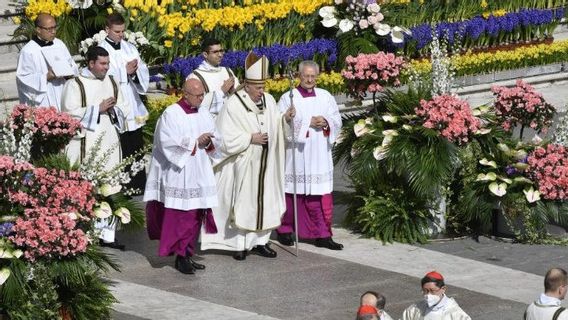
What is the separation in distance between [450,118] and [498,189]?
782mm

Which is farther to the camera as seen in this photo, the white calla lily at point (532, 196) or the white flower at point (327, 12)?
the white flower at point (327, 12)

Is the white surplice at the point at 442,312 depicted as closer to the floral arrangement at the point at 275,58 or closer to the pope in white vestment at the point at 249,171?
the pope in white vestment at the point at 249,171

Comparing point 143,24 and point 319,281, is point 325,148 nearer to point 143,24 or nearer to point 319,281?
point 319,281

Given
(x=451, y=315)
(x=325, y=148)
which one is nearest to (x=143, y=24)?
(x=325, y=148)

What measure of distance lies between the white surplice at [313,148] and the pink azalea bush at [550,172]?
1.82 meters

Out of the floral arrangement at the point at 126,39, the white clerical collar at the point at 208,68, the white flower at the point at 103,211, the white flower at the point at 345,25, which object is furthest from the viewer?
the white flower at the point at 345,25

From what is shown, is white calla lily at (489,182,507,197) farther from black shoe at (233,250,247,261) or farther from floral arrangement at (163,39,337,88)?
floral arrangement at (163,39,337,88)

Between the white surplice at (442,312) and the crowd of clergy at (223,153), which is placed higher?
the crowd of clergy at (223,153)

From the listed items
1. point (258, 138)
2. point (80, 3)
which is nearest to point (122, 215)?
point (258, 138)

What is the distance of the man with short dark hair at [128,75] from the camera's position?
16.9 m

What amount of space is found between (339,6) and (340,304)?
8259 mm

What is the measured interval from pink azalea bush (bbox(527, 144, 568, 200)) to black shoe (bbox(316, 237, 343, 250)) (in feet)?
6.15

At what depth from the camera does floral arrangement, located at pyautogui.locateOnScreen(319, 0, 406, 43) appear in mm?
21156

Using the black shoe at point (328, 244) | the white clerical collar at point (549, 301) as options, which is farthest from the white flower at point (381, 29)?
the white clerical collar at point (549, 301)
